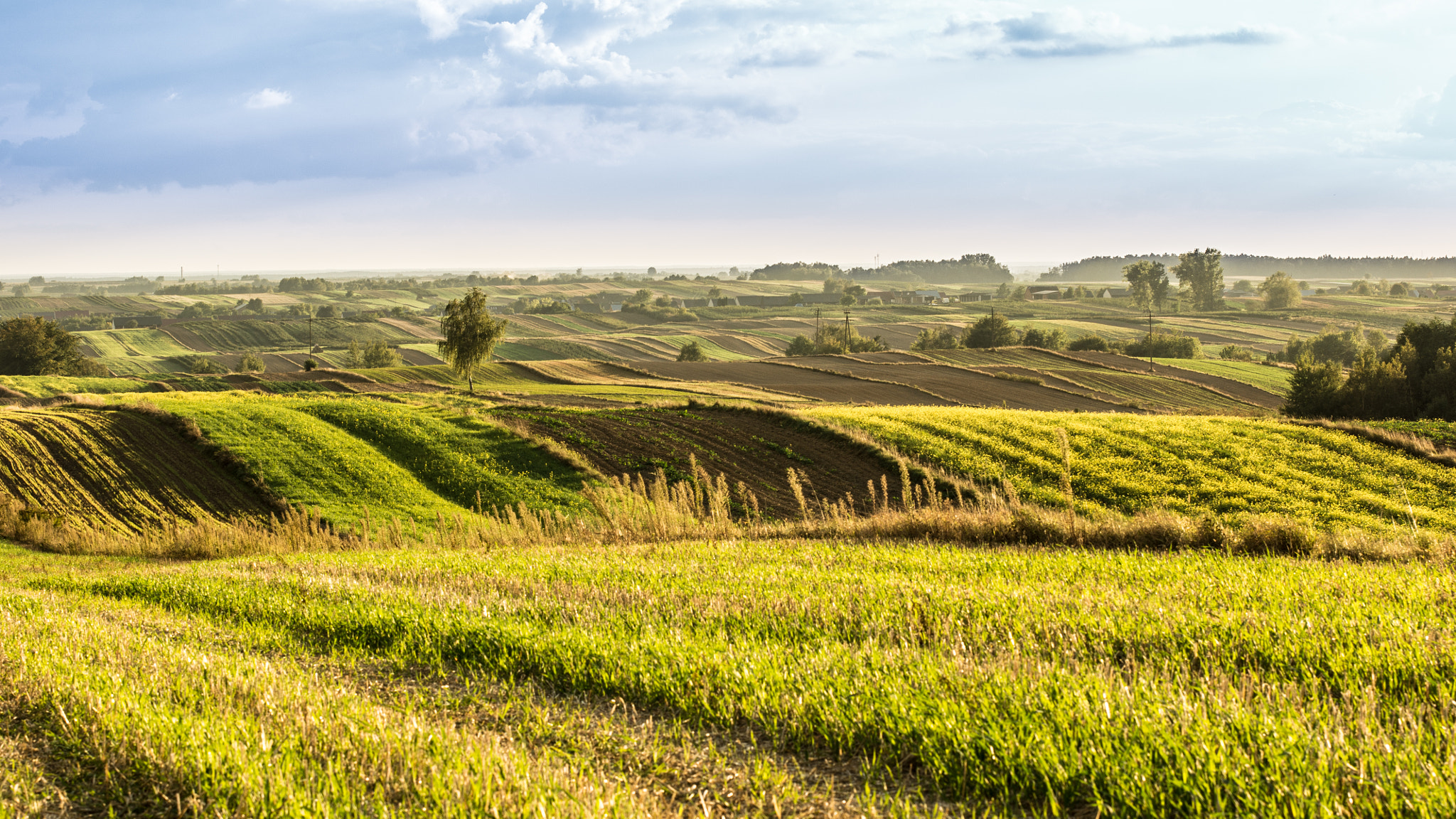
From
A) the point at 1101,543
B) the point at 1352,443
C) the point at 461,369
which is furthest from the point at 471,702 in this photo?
the point at 461,369

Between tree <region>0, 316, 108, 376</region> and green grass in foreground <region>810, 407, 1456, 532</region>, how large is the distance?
291ft

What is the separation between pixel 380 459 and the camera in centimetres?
3606

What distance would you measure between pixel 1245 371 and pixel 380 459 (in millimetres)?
85118

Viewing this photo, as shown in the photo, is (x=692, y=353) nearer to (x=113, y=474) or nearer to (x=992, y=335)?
(x=992, y=335)

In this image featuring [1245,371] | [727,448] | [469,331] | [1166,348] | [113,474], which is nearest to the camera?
[113,474]

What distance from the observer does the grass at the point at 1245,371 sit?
78.2m

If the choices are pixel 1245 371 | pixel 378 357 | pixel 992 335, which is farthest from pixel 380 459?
pixel 992 335

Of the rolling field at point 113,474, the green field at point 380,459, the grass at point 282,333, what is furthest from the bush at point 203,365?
the rolling field at point 113,474

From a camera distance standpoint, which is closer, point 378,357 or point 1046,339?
point 378,357

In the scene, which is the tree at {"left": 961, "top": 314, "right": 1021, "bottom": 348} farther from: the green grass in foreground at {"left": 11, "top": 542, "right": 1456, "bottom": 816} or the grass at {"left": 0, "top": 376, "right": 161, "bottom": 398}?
the green grass in foreground at {"left": 11, "top": 542, "right": 1456, "bottom": 816}

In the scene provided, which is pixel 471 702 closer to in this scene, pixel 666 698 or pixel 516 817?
pixel 666 698

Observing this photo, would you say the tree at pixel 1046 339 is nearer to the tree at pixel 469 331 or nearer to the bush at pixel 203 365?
the tree at pixel 469 331

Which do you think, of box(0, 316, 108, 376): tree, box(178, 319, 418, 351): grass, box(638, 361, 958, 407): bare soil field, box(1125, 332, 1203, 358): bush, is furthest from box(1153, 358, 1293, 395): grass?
box(178, 319, 418, 351): grass

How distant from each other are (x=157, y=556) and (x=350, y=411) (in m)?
24.2
